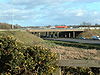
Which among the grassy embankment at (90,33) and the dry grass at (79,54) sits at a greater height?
the dry grass at (79,54)

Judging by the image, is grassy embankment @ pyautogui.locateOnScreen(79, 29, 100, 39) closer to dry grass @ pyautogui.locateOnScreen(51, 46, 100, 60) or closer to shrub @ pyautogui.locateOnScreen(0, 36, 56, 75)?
dry grass @ pyautogui.locateOnScreen(51, 46, 100, 60)

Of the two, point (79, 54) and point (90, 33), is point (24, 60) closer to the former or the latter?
point (79, 54)

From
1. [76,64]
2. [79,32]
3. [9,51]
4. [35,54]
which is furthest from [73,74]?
[79,32]

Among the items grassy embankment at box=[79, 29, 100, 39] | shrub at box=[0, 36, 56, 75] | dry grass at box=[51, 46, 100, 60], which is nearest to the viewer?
shrub at box=[0, 36, 56, 75]

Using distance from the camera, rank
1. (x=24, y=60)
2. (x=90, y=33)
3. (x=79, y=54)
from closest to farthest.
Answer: (x=24, y=60), (x=79, y=54), (x=90, y=33)

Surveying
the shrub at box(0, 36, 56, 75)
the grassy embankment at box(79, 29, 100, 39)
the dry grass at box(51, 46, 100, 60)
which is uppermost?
Result: the shrub at box(0, 36, 56, 75)

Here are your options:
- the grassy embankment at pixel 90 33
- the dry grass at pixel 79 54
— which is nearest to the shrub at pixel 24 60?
the dry grass at pixel 79 54

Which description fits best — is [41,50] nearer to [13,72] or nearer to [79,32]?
[13,72]

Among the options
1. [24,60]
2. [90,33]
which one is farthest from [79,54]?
[90,33]

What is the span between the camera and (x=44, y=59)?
22.0ft

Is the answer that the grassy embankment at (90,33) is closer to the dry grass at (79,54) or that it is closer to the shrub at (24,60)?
the dry grass at (79,54)

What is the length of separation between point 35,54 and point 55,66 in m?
0.59

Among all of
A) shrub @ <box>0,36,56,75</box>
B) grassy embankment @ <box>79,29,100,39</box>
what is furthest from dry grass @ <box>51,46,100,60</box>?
grassy embankment @ <box>79,29,100,39</box>

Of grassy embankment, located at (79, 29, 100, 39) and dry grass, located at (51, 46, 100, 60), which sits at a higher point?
dry grass, located at (51, 46, 100, 60)
